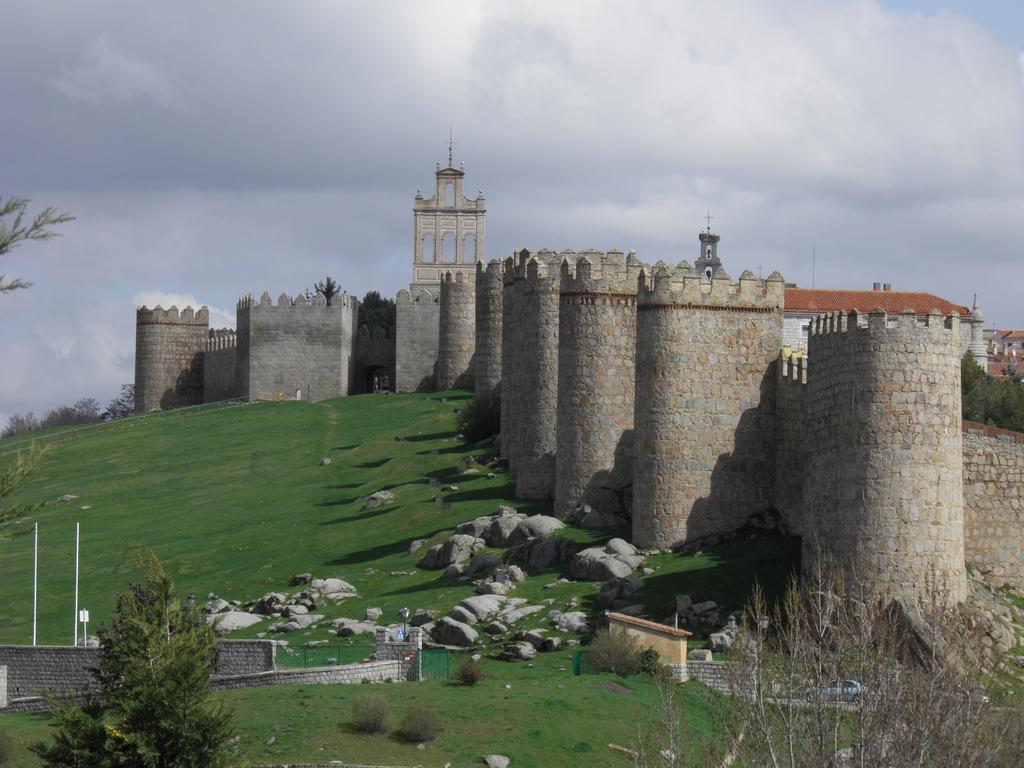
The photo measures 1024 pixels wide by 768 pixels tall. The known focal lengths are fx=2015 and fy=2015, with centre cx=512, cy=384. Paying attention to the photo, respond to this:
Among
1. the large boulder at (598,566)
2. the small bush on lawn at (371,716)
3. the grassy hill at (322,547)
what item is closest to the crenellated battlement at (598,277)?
the grassy hill at (322,547)

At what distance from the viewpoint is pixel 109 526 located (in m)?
60.9

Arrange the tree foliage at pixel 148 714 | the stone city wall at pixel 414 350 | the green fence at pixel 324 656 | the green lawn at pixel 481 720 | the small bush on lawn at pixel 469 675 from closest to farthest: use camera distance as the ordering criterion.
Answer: the tree foliage at pixel 148 714
the green lawn at pixel 481 720
the small bush on lawn at pixel 469 675
the green fence at pixel 324 656
the stone city wall at pixel 414 350

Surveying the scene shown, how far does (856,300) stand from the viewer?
94.1m

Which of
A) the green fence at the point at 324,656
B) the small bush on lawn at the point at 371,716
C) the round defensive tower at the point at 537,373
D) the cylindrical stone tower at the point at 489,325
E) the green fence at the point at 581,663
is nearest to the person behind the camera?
the small bush on lawn at the point at 371,716

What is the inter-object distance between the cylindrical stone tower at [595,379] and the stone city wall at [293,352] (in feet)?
143

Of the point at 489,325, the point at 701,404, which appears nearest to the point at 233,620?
the point at 701,404

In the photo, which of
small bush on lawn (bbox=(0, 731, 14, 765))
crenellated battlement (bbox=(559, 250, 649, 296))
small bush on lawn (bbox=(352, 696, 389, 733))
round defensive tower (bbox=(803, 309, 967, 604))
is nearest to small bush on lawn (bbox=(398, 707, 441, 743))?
small bush on lawn (bbox=(352, 696, 389, 733))

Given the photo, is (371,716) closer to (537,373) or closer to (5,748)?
(5,748)

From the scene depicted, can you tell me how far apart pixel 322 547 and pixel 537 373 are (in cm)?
744

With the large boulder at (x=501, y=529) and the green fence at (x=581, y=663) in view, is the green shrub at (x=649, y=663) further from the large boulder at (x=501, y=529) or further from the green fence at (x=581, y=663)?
the large boulder at (x=501, y=529)

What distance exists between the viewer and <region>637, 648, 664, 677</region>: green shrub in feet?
120

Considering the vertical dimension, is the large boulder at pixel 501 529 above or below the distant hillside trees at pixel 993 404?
below

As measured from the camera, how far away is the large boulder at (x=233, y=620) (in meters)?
44.0

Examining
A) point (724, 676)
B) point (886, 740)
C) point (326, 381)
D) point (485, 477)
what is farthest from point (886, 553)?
point (326, 381)
